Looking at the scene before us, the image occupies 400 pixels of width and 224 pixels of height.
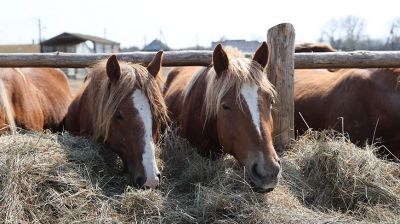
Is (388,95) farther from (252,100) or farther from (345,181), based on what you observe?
(252,100)

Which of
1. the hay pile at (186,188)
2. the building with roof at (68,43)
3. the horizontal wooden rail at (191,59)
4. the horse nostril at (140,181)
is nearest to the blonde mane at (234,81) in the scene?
the hay pile at (186,188)

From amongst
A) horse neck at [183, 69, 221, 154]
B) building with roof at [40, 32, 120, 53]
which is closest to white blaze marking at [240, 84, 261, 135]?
horse neck at [183, 69, 221, 154]

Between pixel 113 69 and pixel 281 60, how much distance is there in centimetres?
163

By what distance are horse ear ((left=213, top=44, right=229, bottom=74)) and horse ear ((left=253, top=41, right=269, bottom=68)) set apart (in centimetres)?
30

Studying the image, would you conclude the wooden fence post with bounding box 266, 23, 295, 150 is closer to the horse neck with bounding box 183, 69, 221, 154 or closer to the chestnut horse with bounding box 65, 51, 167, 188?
the horse neck with bounding box 183, 69, 221, 154

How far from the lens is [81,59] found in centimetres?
506

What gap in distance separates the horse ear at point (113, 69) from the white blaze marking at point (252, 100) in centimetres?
105

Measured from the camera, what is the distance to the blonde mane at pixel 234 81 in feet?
11.8

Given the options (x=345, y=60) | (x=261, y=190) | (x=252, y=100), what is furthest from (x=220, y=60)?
(x=345, y=60)

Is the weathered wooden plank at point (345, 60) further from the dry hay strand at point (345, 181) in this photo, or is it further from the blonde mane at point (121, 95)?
the blonde mane at point (121, 95)

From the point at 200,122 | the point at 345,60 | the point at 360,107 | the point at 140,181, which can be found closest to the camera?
the point at 140,181

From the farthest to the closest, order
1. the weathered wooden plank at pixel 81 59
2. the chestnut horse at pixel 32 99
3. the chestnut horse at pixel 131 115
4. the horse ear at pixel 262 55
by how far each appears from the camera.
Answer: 1. the weathered wooden plank at pixel 81 59
2. the chestnut horse at pixel 32 99
3. the horse ear at pixel 262 55
4. the chestnut horse at pixel 131 115

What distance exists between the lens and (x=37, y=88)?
5719mm

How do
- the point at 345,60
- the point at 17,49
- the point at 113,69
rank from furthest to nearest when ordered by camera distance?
the point at 17,49
the point at 345,60
the point at 113,69
